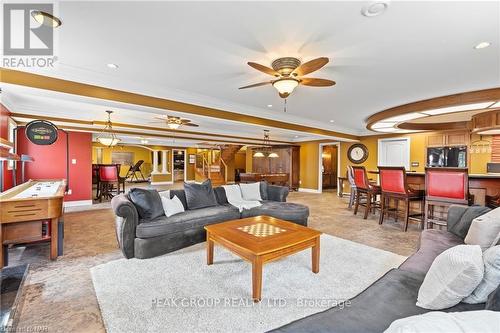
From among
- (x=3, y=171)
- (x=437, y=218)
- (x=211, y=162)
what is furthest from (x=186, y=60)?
(x=211, y=162)

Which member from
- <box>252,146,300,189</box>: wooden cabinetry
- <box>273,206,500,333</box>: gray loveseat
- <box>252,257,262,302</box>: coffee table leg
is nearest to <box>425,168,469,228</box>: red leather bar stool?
<box>273,206,500,333</box>: gray loveseat

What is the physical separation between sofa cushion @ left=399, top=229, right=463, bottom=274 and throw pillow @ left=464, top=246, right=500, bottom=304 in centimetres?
49

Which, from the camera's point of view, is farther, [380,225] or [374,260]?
[380,225]

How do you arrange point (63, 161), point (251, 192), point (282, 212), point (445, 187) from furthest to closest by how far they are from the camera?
point (63, 161), point (251, 192), point (282, 212), point (445, 187)

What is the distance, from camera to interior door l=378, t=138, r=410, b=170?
7.77m

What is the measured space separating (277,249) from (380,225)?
3427mm

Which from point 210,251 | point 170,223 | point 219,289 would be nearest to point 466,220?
point 219,289

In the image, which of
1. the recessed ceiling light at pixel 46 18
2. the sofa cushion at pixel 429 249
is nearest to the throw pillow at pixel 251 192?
the sofa cushion at pixel 429 249

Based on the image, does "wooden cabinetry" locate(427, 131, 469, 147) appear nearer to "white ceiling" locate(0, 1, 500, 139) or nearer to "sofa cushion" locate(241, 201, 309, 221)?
"white ceiling" locate(0, 1, 500, 139)

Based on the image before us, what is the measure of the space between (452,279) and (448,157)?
7559 mm

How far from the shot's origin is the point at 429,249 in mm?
2139

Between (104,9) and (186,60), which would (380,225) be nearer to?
(186,60)

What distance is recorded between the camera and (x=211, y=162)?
12312 mm

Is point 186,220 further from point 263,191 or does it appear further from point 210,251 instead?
point 263,191
